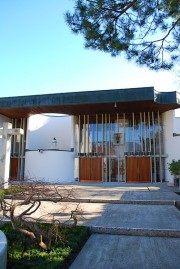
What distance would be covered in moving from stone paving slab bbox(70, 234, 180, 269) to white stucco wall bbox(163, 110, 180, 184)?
12283 mm

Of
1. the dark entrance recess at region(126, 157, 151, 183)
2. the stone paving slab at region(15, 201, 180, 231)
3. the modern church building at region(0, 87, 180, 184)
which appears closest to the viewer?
the stone paving slab at region(15, 201, 180, 231)

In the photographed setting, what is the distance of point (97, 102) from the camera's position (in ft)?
50.7

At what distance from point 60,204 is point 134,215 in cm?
259

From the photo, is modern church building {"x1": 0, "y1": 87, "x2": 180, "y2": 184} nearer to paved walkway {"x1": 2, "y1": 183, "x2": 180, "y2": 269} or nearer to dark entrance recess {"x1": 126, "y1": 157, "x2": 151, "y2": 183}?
dark entrance recess {"x1": 126, "y1": 157, "x2": 151, "y2": 183}

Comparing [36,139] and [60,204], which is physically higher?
[36,139]

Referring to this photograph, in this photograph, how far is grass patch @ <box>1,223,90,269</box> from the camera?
316cm

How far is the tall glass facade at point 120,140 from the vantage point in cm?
1703

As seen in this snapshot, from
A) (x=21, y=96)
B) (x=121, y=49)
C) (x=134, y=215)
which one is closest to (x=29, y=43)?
(x=121, y=49)

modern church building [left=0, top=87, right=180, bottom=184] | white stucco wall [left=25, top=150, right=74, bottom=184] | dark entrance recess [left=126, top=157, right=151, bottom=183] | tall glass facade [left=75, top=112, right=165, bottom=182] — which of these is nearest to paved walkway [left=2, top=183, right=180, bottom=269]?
dark entrance recess [left=126, top=157, right=151, bottom=183]

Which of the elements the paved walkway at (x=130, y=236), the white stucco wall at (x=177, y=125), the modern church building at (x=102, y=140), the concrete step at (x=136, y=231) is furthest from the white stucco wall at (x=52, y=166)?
the concrete step at (x=136, y=231)

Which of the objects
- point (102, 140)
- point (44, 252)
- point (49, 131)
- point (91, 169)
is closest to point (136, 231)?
point (44, 252)

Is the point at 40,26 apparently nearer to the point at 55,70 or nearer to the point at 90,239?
the point at 55,70

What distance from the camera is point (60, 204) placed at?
25.2 ft

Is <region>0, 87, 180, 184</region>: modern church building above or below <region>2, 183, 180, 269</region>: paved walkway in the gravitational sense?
above
